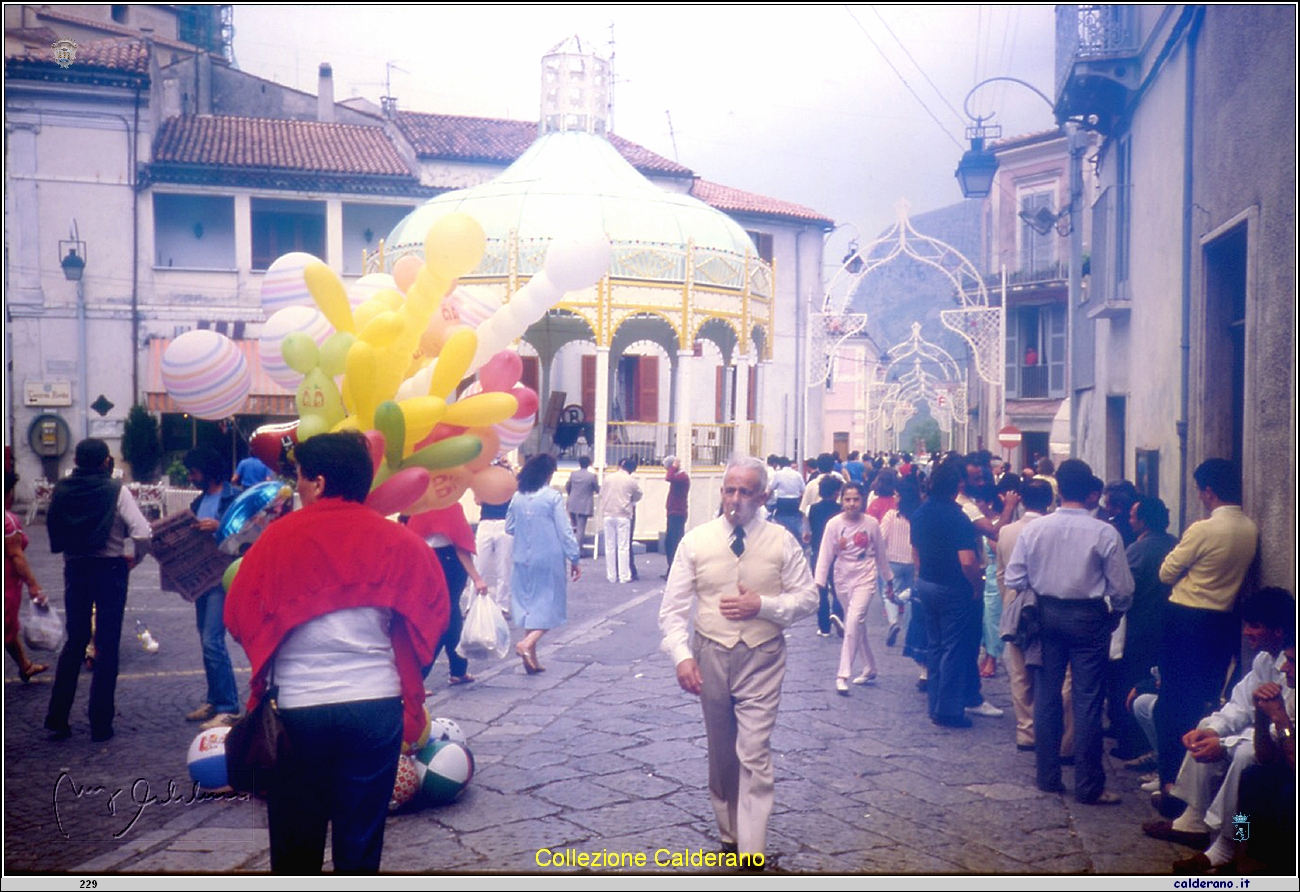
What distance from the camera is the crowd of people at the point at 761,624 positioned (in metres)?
3.50

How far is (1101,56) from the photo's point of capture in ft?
33.3

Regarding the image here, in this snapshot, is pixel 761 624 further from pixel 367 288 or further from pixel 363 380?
pixel 367 288

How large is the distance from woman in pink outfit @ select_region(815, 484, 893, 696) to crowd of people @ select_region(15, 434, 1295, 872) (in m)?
0.02

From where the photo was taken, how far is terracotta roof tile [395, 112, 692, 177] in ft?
78.8

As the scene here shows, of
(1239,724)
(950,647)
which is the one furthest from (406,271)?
(1239,724)

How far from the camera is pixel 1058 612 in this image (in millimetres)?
5645

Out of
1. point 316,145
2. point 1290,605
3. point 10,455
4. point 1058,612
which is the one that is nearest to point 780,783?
point 1058,612

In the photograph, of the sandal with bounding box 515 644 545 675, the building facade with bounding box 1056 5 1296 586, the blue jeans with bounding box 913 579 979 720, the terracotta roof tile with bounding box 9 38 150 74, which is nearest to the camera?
the building facade with bounding box 1056 5 1296 586

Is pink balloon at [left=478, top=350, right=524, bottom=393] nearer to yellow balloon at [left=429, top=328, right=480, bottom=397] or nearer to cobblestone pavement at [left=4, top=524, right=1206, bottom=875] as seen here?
yellow balloon at [left=429, top=328, right=480, bottom=397]

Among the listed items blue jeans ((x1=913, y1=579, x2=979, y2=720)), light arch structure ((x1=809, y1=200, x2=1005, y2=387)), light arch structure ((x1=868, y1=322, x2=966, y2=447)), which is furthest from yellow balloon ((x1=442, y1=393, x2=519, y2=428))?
light arch structure ((x1=868, y1=322, x2=966, y2=447))

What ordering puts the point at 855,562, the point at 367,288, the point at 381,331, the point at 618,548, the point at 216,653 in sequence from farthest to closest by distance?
the point at 618,548 < the point at 855,562 < the point at 216,653 < the point at 367,288 < the point at 381,331

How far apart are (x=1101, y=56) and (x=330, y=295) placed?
315 inches

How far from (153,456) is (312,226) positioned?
1228 cm

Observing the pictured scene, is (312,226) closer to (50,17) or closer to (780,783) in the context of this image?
(50,17)
